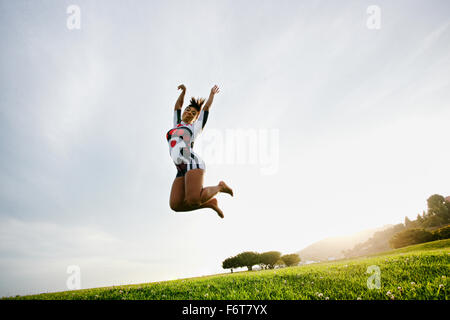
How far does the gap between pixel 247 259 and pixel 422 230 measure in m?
25.3

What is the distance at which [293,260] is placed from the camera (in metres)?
34.3

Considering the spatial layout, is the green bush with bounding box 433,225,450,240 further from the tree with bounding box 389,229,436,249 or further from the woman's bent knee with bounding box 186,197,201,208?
the woman's bent knee with bounding box 186,197,201,208

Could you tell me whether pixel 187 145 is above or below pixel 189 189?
above

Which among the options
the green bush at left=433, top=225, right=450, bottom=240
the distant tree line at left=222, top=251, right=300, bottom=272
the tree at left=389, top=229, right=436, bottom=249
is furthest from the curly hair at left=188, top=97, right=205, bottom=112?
the tree at left=389, top=229, right=436, bottom=249

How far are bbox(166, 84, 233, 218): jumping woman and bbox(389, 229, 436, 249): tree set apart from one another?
3771 cm

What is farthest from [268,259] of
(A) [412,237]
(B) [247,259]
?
(A) [412,237]

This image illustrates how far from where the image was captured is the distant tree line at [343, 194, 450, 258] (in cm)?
2957

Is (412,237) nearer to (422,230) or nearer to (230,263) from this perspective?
(422,230)

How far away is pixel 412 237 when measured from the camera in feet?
99.2

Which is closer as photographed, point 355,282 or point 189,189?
point 189,189

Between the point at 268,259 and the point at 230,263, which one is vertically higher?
the point at 268,259

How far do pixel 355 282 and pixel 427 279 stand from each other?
1.41 m
